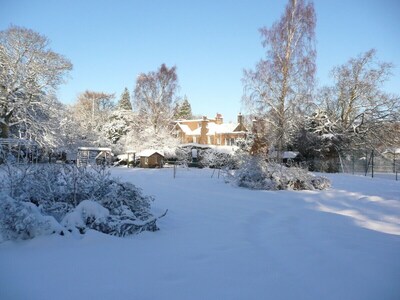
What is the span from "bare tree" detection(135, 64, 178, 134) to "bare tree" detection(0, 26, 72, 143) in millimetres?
9892

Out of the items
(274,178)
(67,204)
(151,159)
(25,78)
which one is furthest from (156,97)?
(67,204)

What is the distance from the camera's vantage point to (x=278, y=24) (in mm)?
20688

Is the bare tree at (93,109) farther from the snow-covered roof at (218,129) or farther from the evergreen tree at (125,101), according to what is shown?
the snow-covered roof at (218,129)

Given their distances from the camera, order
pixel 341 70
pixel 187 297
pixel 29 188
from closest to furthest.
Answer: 1. pixel 187 297
2. pixel 29 188
3. pixel 341 70

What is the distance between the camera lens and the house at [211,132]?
47156 millimetres

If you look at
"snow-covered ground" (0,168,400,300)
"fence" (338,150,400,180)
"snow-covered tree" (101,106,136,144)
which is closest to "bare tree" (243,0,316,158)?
"fence" (338,150,400,180)

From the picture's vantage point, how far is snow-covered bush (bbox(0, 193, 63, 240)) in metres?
4.02

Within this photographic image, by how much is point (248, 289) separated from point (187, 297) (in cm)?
61

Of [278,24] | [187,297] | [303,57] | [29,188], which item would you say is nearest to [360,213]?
[187,297]

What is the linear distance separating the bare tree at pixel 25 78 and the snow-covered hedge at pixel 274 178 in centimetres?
1716

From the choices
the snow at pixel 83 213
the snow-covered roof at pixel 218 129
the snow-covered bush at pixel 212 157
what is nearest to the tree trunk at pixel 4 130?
the snow-covered bush at pixel 212 157

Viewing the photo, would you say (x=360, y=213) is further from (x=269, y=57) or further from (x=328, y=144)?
(x=328, y=144)

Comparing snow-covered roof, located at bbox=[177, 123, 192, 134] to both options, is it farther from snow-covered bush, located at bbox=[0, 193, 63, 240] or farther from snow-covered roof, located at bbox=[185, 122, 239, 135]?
snow-covered bush, located at bbox=[0, 193, 63, 240]

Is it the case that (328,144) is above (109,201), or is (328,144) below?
above
